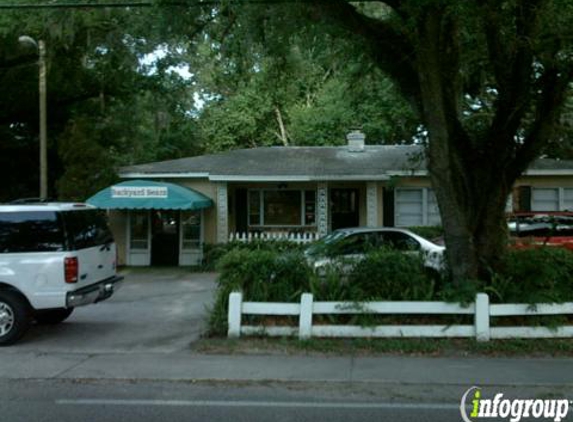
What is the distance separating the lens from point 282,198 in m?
22.8

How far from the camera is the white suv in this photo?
9227 millimetres

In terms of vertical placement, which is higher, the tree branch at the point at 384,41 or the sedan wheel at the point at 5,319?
the tree branch at the point at 384,41

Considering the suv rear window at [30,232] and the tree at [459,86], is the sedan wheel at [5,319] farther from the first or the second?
the tree at [459,86]

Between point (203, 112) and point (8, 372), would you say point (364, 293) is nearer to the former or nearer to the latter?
point (8, 372)

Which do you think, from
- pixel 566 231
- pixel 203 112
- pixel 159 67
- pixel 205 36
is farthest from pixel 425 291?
pixel 203 112

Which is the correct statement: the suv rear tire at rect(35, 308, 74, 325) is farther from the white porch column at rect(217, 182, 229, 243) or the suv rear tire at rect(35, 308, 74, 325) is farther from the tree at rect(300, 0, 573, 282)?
the white porch column at rect(217, 182, 229, 243)

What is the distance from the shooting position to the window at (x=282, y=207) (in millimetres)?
22625

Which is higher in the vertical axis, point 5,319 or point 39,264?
point 39,264

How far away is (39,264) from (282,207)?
45.9 feet

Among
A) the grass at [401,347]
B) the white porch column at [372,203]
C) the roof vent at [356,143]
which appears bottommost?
the grass at [401,347]

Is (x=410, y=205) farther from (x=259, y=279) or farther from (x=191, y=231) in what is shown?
(x=259, y=279)

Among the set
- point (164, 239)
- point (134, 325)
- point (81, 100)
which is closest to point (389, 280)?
point (134, 325)

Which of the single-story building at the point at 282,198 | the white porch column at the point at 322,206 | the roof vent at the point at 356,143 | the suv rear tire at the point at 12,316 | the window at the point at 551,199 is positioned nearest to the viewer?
the suv rear tire at the point at 12,316

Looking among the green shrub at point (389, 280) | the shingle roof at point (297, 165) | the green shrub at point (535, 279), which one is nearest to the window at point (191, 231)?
the shingle roof at point (297, 165)
